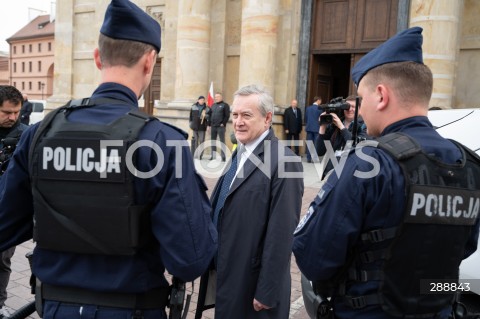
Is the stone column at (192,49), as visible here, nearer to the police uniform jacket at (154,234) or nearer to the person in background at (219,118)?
the person in background at (219,118)

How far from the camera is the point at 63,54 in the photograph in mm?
20406

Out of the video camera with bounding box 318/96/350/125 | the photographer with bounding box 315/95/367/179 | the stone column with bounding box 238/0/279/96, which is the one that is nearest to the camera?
the video camera with bounding box 318/96/350/125

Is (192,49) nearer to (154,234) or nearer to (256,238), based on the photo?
(256,238)

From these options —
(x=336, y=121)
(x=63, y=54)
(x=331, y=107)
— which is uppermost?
(x=63, y=54)

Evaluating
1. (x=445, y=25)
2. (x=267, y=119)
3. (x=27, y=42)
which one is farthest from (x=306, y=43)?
(x=27, y=42)

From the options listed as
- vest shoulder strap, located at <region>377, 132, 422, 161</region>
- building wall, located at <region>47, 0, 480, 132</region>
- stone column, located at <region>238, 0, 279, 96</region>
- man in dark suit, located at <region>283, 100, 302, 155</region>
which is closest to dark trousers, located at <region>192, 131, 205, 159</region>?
building wall, located at <region>47, 0, 480, 132</region>

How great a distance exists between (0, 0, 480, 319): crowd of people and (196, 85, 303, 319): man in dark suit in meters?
0.61

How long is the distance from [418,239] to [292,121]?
41.4ft

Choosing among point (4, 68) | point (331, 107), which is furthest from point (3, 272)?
point (4, 68)

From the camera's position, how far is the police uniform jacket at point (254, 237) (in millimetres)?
2594

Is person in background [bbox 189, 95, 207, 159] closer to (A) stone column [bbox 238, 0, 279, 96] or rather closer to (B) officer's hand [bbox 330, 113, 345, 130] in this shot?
(A) stone column [bbox 238, 0, 279, 96]

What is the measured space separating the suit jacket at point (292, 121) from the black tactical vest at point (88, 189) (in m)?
12.6

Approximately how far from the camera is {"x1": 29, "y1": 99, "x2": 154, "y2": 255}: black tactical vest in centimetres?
176

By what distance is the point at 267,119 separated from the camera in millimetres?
3014
